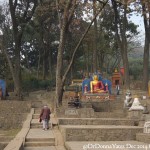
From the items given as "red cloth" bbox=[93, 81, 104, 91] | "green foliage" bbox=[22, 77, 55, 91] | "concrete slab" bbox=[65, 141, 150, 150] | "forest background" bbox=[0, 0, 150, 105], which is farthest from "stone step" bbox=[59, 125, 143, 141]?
"green foliage" bbox=[22, 77, 55, 91]

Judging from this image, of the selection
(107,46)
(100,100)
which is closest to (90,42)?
(107,46)

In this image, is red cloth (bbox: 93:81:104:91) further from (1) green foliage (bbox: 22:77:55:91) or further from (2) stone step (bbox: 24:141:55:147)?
(1) green foliage (bbox: 22:77:55:91)

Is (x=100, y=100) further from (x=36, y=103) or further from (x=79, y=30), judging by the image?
(x=79, y=30)

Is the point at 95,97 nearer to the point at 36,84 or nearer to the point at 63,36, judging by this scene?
the point at 63,36

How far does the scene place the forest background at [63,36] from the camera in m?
26.7

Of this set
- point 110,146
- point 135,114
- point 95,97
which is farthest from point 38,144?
point 95,97

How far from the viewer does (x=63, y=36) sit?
26.1m

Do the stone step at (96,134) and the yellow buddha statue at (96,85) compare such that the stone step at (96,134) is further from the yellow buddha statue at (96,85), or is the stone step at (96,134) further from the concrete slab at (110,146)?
the yellow buddha statue at (96,85)

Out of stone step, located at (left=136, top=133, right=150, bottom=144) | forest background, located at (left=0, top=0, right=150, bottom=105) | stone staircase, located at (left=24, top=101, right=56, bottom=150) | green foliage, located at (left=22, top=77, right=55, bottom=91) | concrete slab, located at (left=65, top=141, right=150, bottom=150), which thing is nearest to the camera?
concrete slab, located at (left=65, top=141, right=150, bottom=150)

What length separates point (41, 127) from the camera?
860 inches

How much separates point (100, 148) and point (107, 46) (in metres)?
41.6

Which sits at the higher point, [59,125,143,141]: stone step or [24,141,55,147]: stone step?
[59,125,143,141]: stone step

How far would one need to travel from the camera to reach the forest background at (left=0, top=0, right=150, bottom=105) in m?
26.7

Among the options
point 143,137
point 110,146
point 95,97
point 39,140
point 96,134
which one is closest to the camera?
point 110,146
